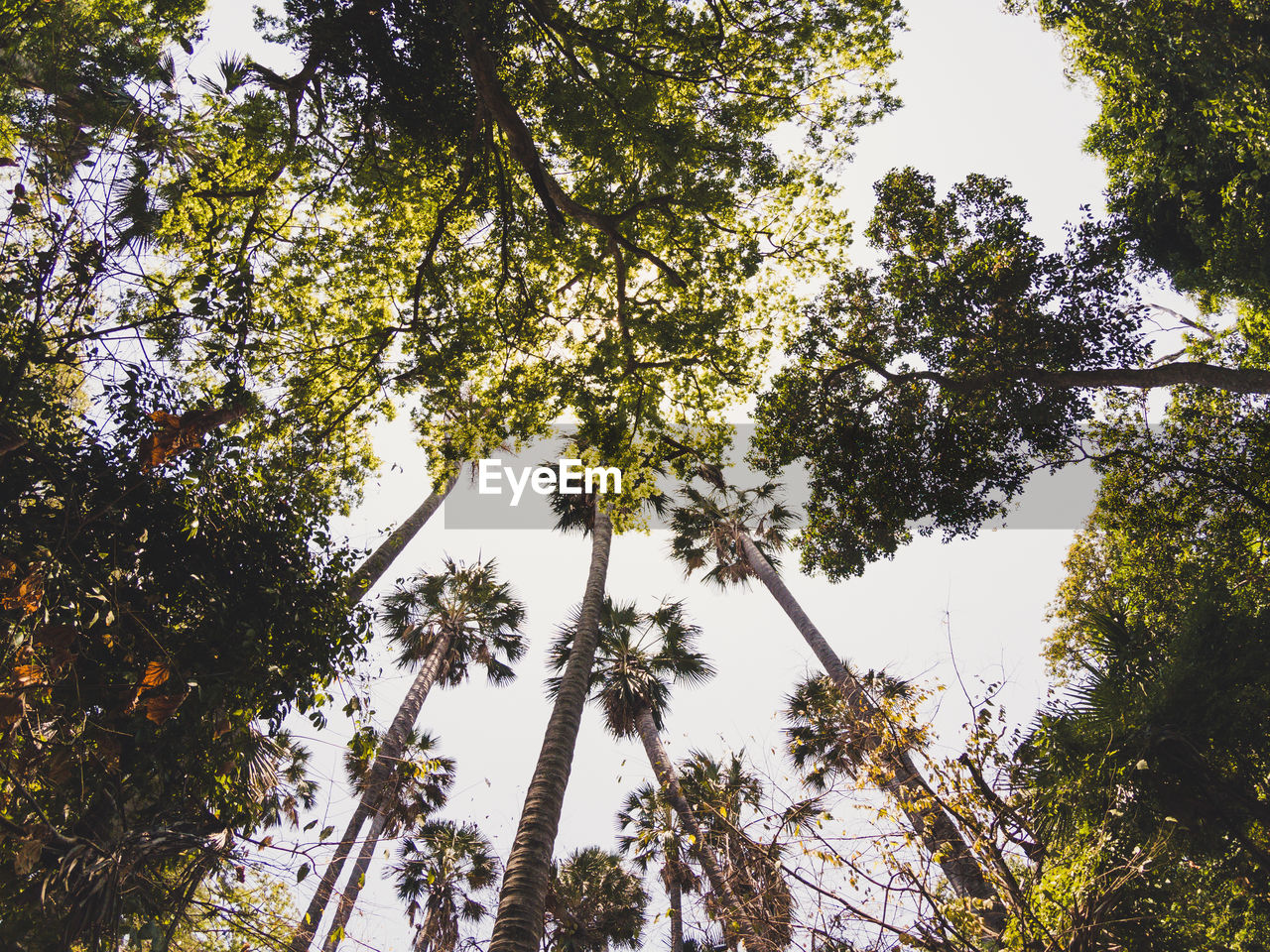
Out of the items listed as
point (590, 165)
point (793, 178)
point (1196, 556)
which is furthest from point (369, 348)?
point (1196, 556)

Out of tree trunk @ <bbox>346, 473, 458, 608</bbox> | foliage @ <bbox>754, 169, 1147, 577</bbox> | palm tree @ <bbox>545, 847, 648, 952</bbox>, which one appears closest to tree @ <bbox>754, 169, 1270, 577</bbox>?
foliage @ <bbox>754, 169, 1147, 577</bbox>

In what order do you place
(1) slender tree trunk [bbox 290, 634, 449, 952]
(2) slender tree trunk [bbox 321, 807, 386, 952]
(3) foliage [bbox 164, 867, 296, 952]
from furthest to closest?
(1) slender tree trunk [bbox 290, 634, 449, 952]
(2) slender tree trunk [bbox 321, 807, 386, 952]
(3) foliage [bbox 164, 867, 296, 952]

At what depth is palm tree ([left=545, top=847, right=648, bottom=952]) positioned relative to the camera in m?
14.2

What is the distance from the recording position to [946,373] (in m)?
9.91

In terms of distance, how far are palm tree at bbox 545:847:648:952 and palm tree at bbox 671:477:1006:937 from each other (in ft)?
27.9

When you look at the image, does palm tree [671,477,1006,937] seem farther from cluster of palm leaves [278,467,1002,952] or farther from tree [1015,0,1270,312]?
tree [1015,0,1270,312]

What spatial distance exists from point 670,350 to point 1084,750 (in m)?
7.79

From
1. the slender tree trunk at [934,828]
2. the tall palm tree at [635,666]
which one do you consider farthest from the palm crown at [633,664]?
the slender tree trunk at [934,828]

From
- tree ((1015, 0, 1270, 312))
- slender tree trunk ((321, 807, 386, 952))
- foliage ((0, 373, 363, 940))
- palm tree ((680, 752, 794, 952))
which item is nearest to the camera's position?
foliage ((0, 373, 363, 940))

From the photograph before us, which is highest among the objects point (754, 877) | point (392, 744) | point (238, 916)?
point (392, 744)

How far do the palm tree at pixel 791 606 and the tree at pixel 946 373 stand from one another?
339cm

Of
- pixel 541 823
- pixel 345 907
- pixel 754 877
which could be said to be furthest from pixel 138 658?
pixel 754 877

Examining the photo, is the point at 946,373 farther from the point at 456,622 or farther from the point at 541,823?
the point at 456,622

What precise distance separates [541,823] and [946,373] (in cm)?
896
